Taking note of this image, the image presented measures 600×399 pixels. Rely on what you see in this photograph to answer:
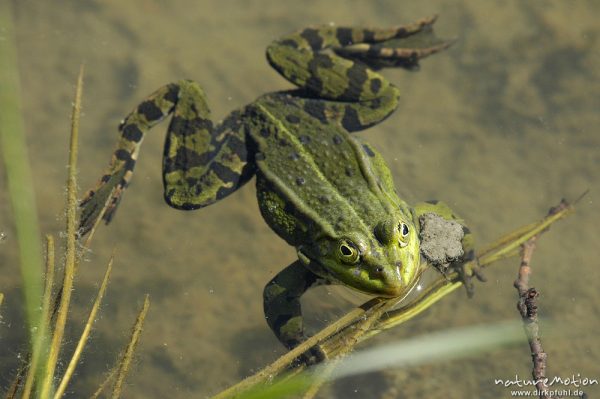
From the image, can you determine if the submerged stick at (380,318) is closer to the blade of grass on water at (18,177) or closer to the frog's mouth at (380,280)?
the frog's mouth at (380,280)


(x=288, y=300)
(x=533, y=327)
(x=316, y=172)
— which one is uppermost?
(x=316, y=172)

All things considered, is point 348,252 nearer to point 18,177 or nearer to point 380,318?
point 380,318

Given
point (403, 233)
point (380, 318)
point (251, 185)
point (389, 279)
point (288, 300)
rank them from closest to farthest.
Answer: point (389, 279) < point (403, 233) < point (380, 318) < point (288, 300) < point (251, 185)

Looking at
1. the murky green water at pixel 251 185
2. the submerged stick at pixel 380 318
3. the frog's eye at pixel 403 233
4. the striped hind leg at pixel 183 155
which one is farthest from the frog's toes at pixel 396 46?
the frog's eye at pixel 403 233

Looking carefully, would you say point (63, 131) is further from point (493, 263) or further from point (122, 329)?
point (493, 263)

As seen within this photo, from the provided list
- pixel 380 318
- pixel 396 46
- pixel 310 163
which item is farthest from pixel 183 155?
pixel 396 46
